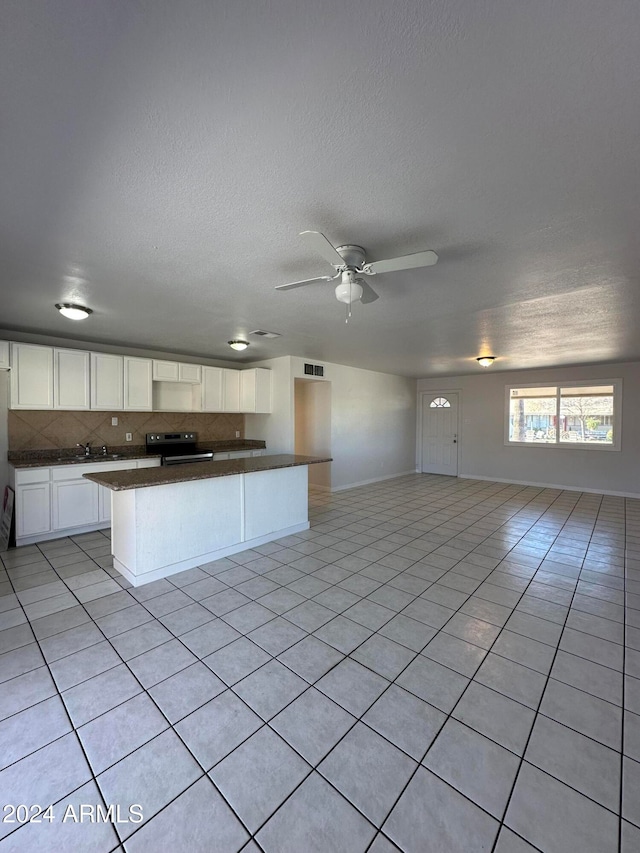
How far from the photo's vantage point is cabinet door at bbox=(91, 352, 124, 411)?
4.64 meters

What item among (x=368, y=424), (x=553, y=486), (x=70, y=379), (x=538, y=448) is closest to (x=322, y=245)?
(x=70, y=379)

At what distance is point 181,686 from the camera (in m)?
1.90

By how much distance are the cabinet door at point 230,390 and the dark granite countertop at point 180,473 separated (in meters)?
1.90

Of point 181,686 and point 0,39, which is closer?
point 0,39

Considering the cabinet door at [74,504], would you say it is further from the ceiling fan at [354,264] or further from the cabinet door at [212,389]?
the ceiling fan at [354,264]

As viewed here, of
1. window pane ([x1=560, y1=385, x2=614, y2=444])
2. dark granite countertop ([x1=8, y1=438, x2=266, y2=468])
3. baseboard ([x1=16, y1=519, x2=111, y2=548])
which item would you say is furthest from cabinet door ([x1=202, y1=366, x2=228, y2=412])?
window pane ([x1=560, y1=385, x2=614, y2=444])

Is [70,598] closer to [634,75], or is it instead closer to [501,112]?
[501,112]

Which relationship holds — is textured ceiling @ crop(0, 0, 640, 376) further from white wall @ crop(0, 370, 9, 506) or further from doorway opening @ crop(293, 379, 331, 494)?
doorway opening @ crop(293, 379, 331, 494)

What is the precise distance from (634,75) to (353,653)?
280cm

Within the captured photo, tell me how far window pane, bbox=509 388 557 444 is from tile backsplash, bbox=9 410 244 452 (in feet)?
20.5

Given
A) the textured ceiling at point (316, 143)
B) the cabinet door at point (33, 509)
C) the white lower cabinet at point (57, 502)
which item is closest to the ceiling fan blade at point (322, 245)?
the textured ceiling at point (316, 143)

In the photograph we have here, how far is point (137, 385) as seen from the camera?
502 centimetres

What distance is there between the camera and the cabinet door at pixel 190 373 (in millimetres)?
5508

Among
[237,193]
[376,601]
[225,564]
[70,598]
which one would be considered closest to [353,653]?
[376,601]
